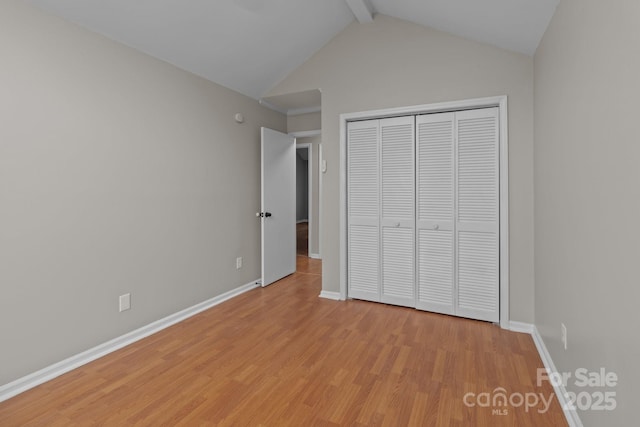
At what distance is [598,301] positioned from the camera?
4.41ft

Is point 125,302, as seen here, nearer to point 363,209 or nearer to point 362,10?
point 363,209

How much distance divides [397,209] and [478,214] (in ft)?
2.44

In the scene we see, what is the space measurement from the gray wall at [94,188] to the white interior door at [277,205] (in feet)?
2.04

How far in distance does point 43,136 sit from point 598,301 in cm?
310

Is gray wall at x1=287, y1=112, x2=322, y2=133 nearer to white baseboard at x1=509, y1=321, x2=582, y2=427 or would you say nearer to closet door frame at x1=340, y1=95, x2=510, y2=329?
closet door frame at x1=340, y1=95, x2=510, y2=329

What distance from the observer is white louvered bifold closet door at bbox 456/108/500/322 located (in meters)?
2.87

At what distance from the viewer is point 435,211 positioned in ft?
10.3

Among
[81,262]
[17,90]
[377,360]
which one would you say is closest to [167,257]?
[81,262]

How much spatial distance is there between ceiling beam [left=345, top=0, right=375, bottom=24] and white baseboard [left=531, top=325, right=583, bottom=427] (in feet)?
10.4

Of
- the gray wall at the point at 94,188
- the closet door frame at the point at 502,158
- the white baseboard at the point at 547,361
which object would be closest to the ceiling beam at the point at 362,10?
the closet door frame at the point at 502,158

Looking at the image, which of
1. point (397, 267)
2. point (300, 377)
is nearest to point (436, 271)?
point (397, 267)

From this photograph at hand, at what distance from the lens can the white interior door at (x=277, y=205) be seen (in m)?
4.00

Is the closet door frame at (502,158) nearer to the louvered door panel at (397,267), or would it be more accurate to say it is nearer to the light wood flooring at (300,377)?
the light wood flooring at (300,377)

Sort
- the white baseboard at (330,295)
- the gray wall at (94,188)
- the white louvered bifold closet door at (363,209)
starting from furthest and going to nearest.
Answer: the white baseboard at (330,295)
the white louvered bifold closet door at (363,209)
the gray wall at (94,188)
